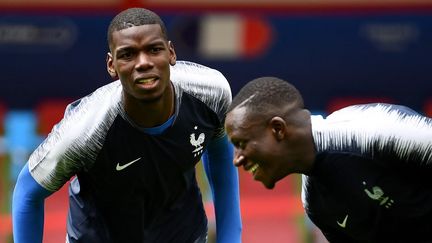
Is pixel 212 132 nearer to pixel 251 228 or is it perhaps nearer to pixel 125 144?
pixel 125 144

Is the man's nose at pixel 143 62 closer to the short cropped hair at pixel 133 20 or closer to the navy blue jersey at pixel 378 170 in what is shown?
the short cropped hair at pixel 133 20

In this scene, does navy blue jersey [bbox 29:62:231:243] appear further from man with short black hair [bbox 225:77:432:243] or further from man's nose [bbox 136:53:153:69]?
man with short black hair [bbox 225:77:432:243]

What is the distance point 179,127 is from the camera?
15.6ft

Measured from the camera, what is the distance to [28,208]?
4789 mm

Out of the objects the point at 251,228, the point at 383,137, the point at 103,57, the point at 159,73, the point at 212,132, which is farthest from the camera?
the point at 103,57

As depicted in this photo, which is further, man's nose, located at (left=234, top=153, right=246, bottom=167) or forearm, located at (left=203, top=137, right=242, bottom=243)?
forearm, located at (left=203, top=137, right=242, bottom=243)

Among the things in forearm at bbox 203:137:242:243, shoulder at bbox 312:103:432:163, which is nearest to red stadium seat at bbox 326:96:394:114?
forearm at bbox 203:137:242:243

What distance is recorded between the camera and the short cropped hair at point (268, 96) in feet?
13.8

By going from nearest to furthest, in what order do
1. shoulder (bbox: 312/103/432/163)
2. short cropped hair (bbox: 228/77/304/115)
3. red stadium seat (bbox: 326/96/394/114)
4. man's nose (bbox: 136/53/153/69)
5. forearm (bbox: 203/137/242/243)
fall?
shoulder (bbox: 312/103/432/163) → short cropped hair (bbox: 228/77/304/115) → man's nose (bbox: 136/53/153/69) → forearm (bbox: 203/137/242/243) → red stadium seat (bbox: 326/96/394/114)

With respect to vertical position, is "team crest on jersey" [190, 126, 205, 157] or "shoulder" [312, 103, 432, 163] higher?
"shoulder" [312, 103, 432, 163]

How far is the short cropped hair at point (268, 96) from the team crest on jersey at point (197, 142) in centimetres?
58


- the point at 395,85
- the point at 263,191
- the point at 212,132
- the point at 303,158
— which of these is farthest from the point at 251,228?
the point at 303,158

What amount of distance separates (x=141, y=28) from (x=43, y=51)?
3.82 m

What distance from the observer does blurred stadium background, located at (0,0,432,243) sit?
803cm
